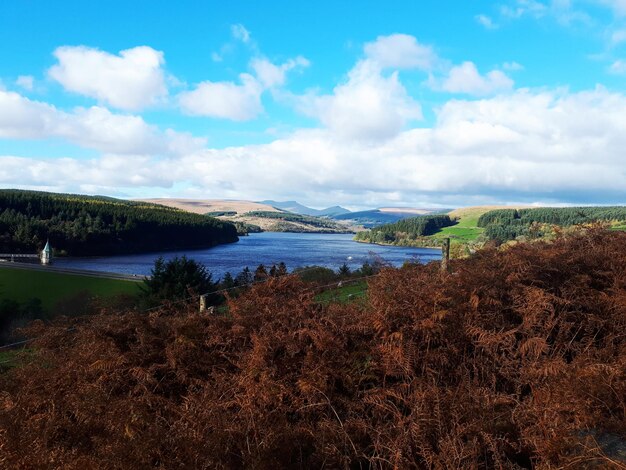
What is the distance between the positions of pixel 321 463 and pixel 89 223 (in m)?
96.7

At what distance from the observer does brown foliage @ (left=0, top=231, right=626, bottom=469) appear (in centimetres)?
300

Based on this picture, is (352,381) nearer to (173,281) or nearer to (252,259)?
(173,281)

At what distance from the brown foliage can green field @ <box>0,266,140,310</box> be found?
29.8 metres

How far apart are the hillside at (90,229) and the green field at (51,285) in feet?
147

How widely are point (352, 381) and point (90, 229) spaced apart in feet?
300

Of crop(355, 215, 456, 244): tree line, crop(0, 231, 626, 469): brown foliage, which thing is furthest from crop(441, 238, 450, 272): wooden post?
crop(355, 215, 456, 244): tree line

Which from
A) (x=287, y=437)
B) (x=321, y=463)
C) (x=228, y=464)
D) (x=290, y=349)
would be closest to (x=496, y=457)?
(x=321, y=463)

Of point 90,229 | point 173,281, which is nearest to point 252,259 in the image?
point 90,229

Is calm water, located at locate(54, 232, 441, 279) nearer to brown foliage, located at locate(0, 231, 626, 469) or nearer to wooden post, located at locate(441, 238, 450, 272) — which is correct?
wooden post, located at locate(441, 238, 450, 272)

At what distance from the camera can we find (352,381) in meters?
4.17

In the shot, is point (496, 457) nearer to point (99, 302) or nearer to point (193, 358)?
point (193, 358)

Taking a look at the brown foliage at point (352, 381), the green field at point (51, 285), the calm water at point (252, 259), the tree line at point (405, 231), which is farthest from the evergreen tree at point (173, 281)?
the tree line at point (405, 231)

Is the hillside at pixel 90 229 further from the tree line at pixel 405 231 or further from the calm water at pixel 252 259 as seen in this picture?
the tree line at pixel 405 231

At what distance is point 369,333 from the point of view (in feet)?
15.9
